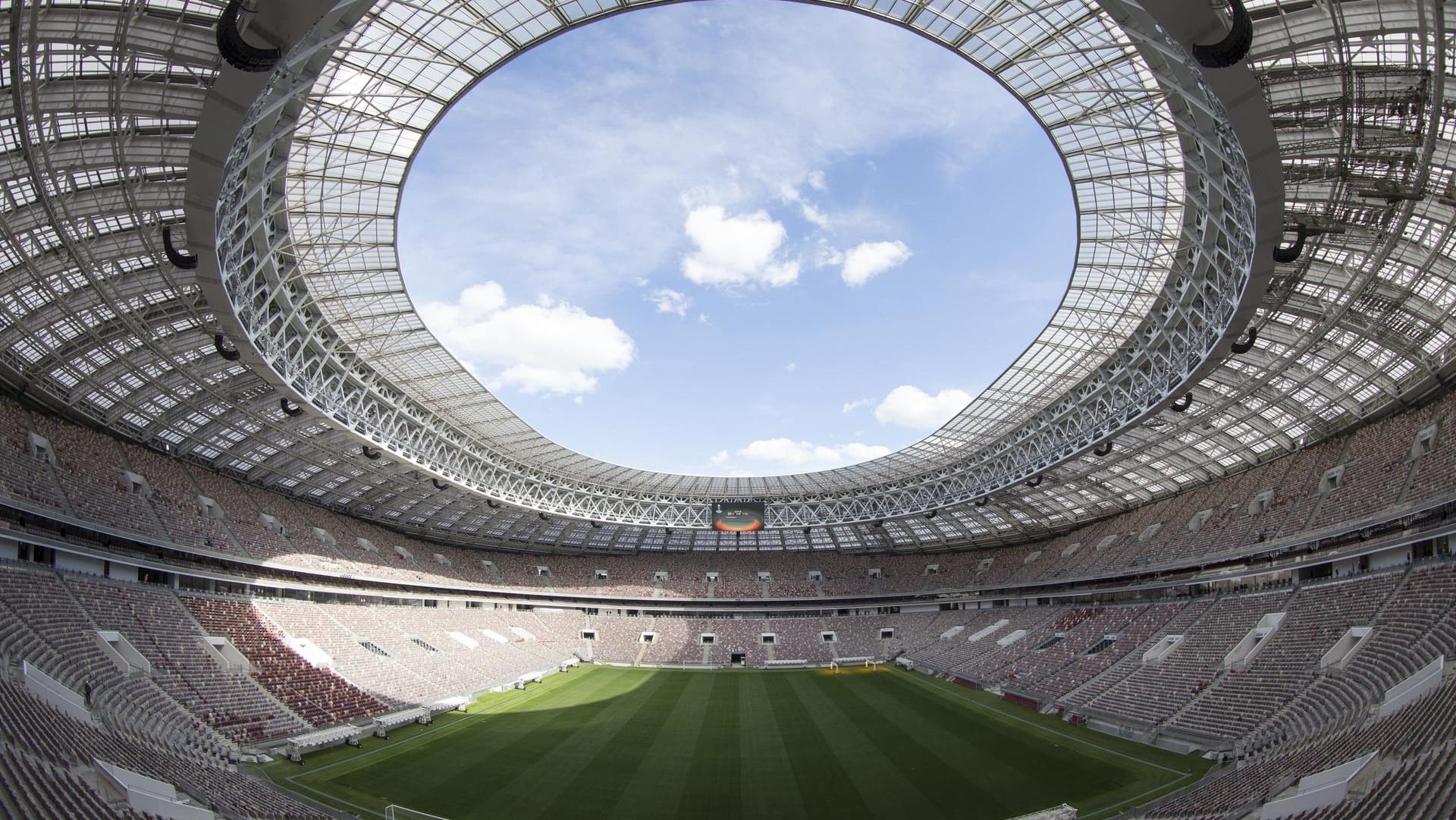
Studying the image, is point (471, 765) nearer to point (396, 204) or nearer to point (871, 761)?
point (871, 761)

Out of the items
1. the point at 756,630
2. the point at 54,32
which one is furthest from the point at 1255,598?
the point at 54,32

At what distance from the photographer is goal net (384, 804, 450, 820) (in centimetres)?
2167

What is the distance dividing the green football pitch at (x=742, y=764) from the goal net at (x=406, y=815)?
392mm

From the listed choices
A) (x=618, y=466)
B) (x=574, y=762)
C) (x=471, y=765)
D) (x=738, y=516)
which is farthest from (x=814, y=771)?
(x=738, y=516)

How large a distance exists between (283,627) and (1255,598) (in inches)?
1894

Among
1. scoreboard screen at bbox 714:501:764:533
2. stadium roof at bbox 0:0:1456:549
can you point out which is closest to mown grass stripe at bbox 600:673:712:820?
scoreboard screen at bbox 714:501:764:533

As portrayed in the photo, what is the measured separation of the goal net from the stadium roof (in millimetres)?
15433

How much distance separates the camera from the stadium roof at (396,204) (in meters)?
17.4

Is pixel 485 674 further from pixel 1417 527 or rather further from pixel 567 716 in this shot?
pixel 1417 527

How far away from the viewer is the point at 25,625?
2270cm

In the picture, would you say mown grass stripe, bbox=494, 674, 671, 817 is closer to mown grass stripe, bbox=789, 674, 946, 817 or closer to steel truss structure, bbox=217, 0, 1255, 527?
mown grass stripe, bbox=789, 674, 946, 817

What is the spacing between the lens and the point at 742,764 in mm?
28141

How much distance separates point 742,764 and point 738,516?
30507 millimetres

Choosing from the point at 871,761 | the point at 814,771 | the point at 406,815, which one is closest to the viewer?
the point at 406,815
